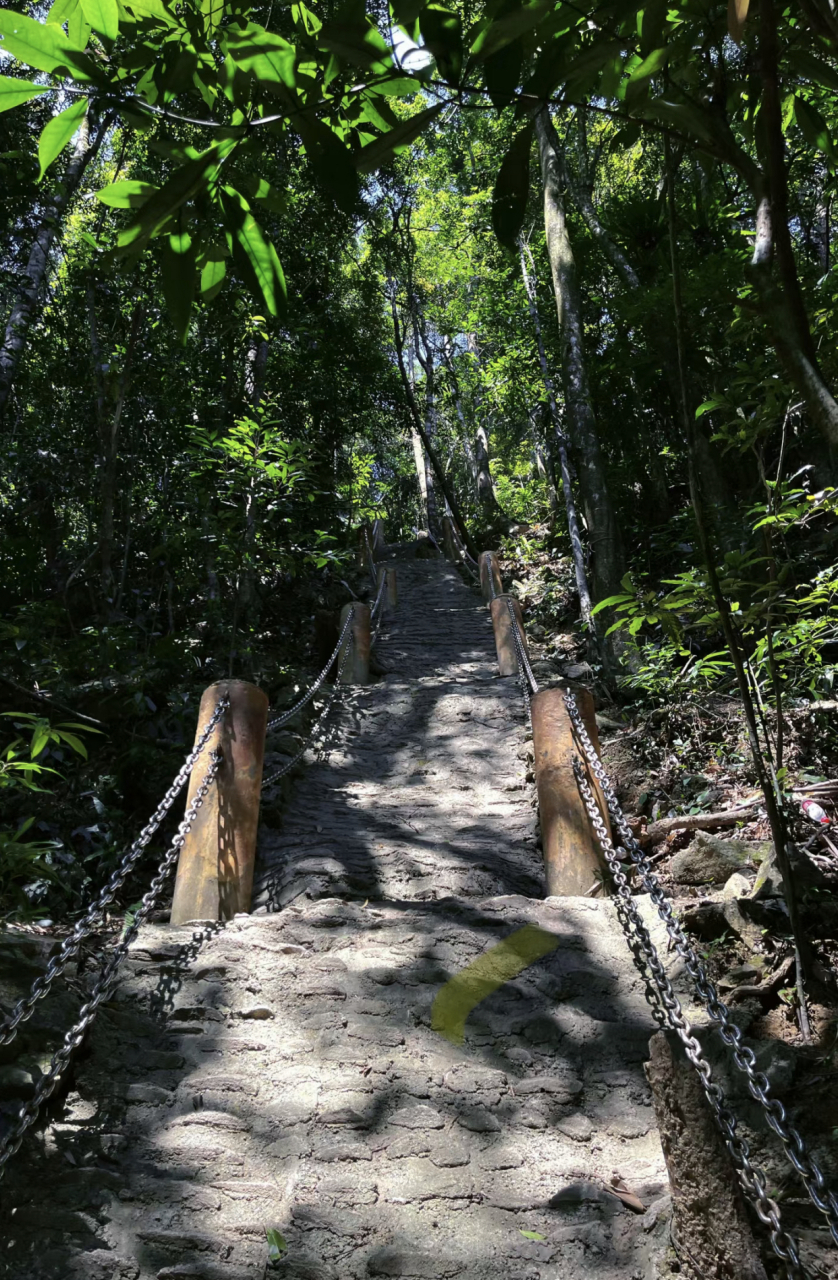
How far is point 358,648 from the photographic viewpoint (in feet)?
26.6

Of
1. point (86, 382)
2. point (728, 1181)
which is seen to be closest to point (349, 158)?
point (728, 1181)

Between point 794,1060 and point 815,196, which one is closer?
point 794,1060

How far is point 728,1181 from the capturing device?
1612 mm

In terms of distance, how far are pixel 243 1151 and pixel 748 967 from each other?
5.67 ft

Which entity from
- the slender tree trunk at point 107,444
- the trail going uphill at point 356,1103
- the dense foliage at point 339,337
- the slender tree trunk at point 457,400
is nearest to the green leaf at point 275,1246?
the trail going uphill at point 356,1103

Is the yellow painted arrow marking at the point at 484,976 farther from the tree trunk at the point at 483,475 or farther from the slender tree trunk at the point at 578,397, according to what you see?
the tree trunk at the point at 483,475

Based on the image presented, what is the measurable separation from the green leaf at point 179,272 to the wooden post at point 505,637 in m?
6.71

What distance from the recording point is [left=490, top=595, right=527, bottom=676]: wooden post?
7738mm

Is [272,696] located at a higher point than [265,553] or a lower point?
lower

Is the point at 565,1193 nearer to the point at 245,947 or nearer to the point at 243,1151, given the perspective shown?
the point at 243,1151

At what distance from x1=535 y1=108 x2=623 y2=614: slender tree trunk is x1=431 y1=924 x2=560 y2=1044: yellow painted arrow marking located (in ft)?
14.1

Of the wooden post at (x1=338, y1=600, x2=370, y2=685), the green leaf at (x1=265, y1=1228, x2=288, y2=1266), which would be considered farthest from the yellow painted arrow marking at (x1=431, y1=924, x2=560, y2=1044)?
the wooden post at (x1=338, y1=600, x2=370, y2=685)

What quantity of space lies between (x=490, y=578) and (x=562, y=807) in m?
7.35

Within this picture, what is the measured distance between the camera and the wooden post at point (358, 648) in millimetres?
7930
